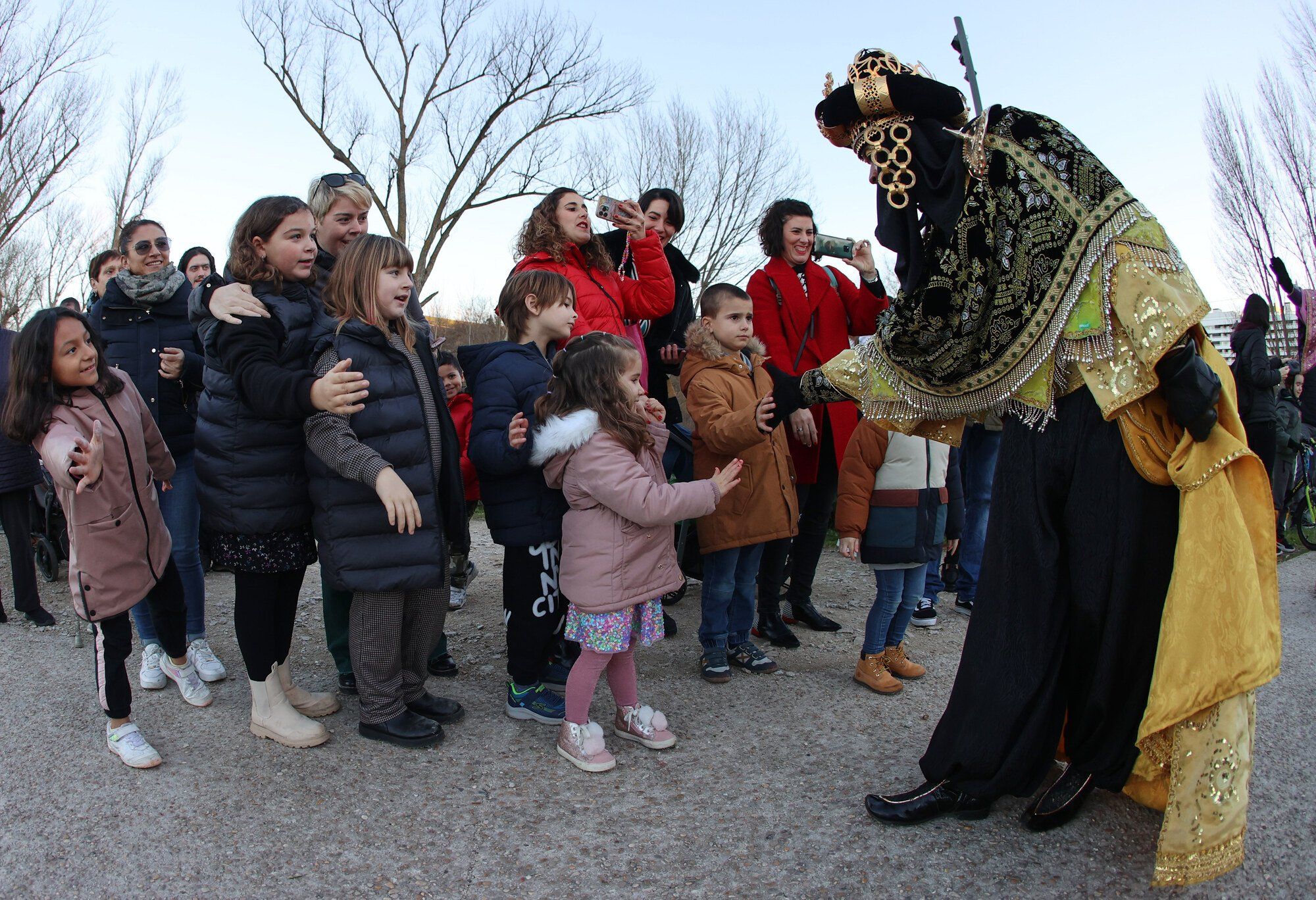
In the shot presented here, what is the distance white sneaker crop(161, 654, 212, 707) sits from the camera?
3.51m

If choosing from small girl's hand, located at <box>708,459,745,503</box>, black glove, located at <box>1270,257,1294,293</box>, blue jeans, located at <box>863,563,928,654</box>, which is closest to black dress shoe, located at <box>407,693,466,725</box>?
small girl's hand, located at <box>708,459,745,503</box>

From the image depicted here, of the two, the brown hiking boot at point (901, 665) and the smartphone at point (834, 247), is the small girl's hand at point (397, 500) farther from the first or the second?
the smartphone at point (834, 247)

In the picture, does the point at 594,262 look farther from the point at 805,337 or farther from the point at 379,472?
the point at 379,472

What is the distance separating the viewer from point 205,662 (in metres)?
3.82

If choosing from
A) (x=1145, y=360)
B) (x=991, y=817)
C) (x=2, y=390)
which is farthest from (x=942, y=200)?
(x=2, y=390)

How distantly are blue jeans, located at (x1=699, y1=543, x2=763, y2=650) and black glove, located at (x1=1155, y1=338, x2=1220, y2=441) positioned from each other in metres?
2.02

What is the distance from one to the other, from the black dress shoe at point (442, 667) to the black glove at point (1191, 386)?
305 centimetres

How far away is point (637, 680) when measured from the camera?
388 centimetres

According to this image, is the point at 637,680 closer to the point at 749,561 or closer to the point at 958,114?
the point at 749,561

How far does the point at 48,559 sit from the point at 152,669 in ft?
9.04

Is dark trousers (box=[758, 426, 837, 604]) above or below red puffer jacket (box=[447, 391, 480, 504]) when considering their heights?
below

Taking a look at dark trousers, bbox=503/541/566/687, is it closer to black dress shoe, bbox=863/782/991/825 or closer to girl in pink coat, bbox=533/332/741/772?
girl in pink coat, bbox=533/332/741/772

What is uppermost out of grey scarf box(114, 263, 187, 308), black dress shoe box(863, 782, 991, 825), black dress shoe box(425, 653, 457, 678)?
grey scarf box(114, 263, 187, 308)

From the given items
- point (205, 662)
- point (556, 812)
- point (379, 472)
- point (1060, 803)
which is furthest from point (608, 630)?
point (205, 662)
